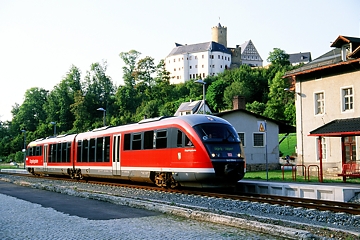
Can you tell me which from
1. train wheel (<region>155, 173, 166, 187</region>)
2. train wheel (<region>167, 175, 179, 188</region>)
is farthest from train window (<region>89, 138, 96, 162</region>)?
train wheel (<region>167, 175, 179, 188</region>)

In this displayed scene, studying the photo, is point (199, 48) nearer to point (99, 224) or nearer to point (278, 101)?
point (278, 101)

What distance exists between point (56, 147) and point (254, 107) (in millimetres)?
75006

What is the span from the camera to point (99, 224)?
10594mm

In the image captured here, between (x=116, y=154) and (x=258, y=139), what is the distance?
19.6m

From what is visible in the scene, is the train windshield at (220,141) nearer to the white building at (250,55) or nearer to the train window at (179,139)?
the train window at (179,139)

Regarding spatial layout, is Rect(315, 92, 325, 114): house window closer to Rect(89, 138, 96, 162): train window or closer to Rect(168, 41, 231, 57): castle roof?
Rect(89, 138, 96, 162): train window

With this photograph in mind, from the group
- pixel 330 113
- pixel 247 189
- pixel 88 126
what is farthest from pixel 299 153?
pixel 88 126

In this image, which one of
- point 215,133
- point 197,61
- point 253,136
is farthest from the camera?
point 197,61

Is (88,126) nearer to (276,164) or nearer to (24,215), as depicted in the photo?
(276,164)

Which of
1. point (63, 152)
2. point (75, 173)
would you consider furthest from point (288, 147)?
point (75, 173)

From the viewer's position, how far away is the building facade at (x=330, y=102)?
2848 cm

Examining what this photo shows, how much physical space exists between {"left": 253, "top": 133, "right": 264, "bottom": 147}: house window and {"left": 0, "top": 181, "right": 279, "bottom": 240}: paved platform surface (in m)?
27.8

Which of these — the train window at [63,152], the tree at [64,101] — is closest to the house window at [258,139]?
the train window at [63,152]

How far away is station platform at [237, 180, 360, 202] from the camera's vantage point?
15.8 metres
